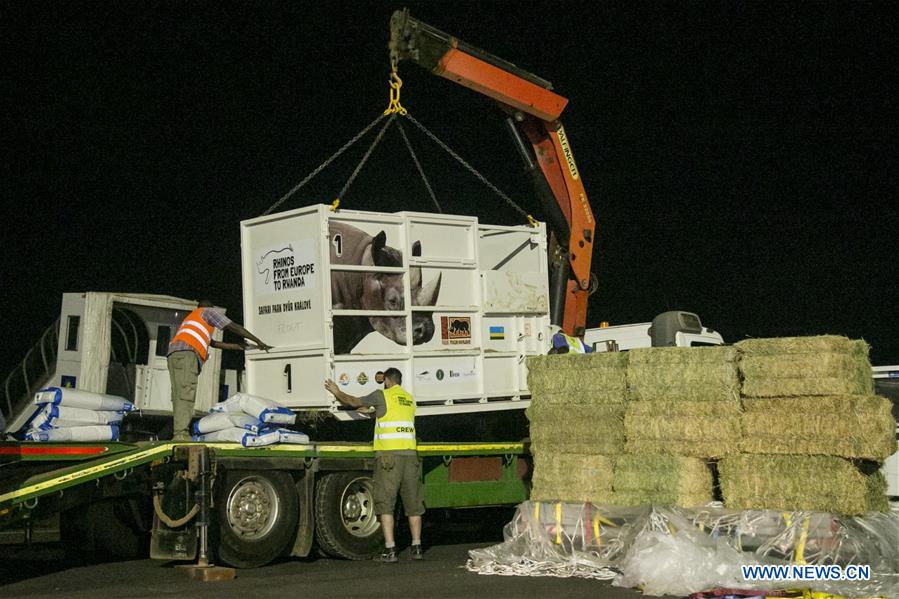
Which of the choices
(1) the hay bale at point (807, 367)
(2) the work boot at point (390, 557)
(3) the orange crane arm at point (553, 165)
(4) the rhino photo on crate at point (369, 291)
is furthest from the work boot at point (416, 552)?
(3) the orange crane arm at point (553, 165)

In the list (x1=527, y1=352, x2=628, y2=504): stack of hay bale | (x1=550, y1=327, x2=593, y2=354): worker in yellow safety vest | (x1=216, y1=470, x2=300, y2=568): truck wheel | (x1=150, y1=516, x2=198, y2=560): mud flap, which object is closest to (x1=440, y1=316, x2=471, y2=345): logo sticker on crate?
(x1=550, y1=327, x2=593, y2=354): worker in yellow safety vest

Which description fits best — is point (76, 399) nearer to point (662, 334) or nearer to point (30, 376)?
point (30, 376)

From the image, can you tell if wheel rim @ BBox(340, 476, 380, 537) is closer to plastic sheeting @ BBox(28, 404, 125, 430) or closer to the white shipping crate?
the white shipping crate

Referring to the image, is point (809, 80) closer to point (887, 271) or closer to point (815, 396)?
point (887, 271)

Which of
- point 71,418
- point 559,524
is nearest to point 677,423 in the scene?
point 559,524

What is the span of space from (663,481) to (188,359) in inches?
208

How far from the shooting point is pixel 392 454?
492 inches

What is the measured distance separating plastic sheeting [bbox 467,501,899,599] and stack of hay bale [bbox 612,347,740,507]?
0.81 feet

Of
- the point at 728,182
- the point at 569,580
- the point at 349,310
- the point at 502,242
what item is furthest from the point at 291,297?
the point at 728,182

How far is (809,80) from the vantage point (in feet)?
76.6

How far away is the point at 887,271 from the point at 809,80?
416 cm

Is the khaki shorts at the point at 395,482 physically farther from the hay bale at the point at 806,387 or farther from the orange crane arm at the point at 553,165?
the orange crane arm at the point at 553,165

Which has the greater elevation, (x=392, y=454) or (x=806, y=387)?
(x=806, y=387)

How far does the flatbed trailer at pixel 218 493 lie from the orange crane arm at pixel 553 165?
3281mm
